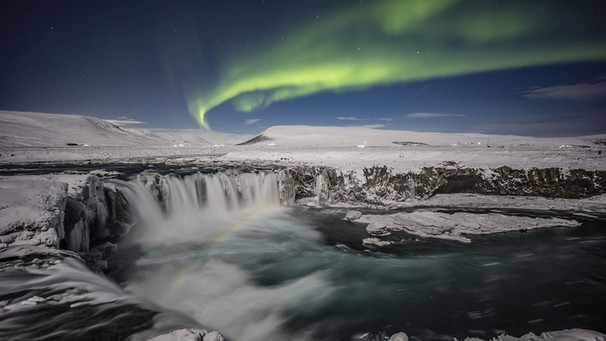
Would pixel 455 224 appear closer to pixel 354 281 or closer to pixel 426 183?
pixel 426 183

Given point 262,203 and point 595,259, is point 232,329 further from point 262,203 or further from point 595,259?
point 262,203

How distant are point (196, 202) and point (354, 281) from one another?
12.8 meters

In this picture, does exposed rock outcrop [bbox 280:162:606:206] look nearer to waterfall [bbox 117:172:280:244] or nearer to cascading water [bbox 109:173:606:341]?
waterfall [bbox 117:172:280:244]

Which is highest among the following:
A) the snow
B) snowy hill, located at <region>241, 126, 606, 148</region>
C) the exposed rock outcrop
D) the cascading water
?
snowy hill, located at <region>241, 126, 606, 148</region>

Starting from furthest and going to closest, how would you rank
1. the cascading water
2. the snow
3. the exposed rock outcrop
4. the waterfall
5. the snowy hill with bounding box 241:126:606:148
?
1. the snowy hill with bounding box 241:126:606:148
2. the exposed rock outcrop
3. the waterfall
4. the snow
5. the cascading water

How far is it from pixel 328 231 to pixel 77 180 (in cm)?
1143

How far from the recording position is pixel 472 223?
1369cm

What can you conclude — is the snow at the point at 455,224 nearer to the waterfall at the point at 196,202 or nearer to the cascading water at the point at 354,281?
the cascading water at the point at 354,281

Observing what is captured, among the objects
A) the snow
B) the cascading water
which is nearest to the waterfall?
the cascading water

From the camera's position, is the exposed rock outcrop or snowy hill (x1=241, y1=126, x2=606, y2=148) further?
snowy hill (x1=241, y1=126, x2=606, y2=148)

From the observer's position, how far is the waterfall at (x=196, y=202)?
14.6 m

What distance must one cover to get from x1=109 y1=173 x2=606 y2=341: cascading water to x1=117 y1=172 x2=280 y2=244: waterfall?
0.16m

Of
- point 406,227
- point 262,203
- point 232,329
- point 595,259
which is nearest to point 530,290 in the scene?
point 595,259

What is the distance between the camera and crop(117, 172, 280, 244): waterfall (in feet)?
47.9
